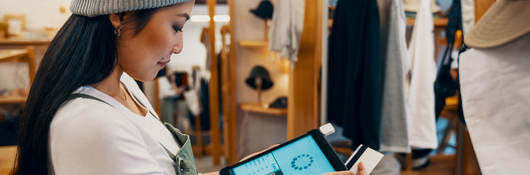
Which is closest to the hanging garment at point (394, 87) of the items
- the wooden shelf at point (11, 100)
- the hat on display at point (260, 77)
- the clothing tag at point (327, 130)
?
the clothing tag at point (327, 130)

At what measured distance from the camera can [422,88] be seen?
5.66 feet

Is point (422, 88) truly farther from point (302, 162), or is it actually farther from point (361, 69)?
point (302, 162)

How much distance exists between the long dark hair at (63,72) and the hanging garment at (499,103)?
59 centimetres

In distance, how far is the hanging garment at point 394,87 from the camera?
154cm

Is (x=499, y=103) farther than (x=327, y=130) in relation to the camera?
No

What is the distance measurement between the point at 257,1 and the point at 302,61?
1.09 metres

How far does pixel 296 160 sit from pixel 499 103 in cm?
41

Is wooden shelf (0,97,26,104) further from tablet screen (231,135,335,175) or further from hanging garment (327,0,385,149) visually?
tablet screen (231,135,335,175)

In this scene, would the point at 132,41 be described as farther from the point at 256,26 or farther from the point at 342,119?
the point at 256,26

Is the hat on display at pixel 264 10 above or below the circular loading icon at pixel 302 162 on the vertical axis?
above

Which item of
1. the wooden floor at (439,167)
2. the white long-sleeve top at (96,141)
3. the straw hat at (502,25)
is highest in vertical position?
the straw hat at (502,25)

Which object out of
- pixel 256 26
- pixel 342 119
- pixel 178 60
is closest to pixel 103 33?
pixel 342 119

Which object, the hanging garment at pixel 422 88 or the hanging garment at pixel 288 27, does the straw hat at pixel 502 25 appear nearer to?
the hanging garment at pixel 422 88

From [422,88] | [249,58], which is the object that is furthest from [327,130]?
[249,58]
